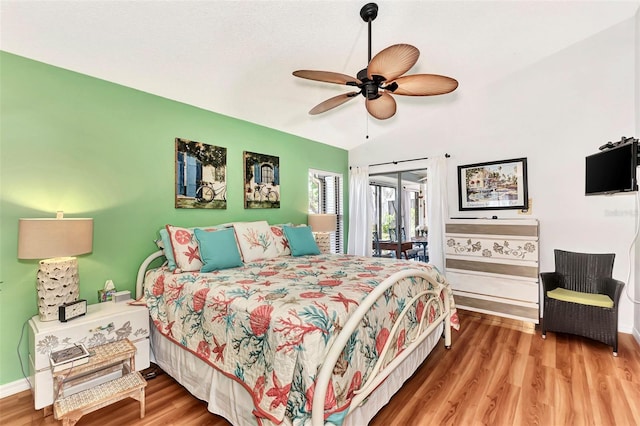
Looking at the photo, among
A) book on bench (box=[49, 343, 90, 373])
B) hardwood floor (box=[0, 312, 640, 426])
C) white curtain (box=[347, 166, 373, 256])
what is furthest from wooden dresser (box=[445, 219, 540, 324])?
book on bench (box=[49, 343, 90, 373])

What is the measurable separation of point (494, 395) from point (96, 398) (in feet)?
8.40

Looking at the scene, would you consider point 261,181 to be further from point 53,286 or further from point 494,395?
point 494,395

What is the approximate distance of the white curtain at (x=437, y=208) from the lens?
411cm

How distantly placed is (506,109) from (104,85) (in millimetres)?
4374

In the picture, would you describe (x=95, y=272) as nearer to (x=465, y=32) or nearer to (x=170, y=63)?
(x=170, y=63)

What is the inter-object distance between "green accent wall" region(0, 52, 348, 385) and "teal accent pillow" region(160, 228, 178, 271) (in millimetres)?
263

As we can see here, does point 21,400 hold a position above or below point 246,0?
below

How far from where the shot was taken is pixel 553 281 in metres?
3.06

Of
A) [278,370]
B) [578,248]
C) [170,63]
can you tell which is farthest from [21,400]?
[578,248]

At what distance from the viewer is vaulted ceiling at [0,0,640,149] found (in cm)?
199

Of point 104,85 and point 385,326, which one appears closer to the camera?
point 385,326

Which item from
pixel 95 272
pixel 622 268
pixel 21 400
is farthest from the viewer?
pixel 622 268

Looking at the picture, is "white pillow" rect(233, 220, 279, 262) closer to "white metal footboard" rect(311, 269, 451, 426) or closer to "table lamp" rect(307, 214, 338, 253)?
"table lamp" rect(307, 214, 338, 253)

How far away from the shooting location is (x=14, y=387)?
209 cm
